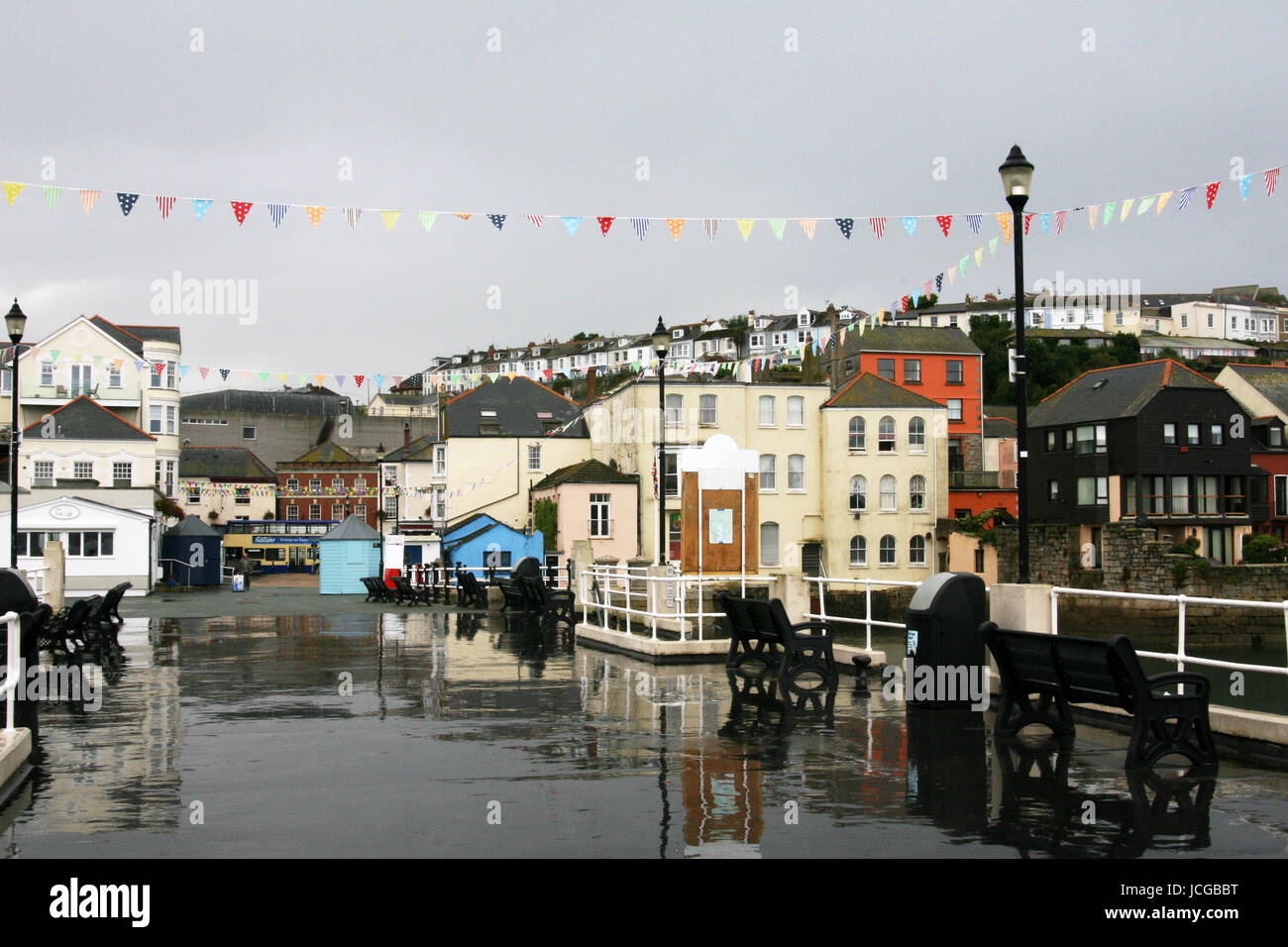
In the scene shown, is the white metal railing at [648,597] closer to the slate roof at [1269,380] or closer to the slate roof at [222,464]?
the slate roof at [1269,380]

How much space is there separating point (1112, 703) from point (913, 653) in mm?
3059

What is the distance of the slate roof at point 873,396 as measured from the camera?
62281 millimetres

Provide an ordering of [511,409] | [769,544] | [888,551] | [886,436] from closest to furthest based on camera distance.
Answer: [769,544]
[888,551]
[886,436]
[511,409]

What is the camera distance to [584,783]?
27.5 feet

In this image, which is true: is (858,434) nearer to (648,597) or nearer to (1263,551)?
(1263,551)

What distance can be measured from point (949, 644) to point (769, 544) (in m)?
50.1

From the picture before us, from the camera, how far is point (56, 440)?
5938 centimetres

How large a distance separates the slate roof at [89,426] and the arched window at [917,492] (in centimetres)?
3765

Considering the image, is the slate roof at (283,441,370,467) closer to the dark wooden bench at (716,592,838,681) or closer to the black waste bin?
the dark wooden bench at (716,592,838,681)

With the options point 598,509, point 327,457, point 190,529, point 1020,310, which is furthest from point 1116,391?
point 327,457

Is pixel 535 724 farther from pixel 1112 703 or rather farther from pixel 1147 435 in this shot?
pixel 1147 435

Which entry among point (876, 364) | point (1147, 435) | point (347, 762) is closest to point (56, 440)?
point (876, 364)

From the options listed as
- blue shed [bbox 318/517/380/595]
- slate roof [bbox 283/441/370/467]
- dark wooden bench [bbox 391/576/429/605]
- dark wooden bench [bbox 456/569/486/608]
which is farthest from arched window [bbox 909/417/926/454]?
slate roof [bbox 283/441/370/467]

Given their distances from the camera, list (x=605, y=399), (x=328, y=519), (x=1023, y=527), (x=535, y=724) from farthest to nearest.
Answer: (x=328, y=519) → (x=605, y=399) → (x=1023, y=527) → (x=535, y=724)
